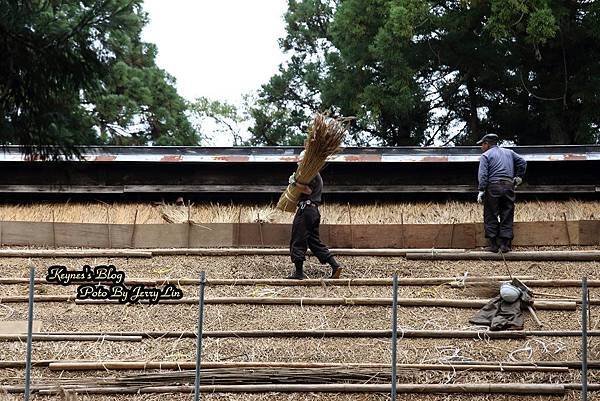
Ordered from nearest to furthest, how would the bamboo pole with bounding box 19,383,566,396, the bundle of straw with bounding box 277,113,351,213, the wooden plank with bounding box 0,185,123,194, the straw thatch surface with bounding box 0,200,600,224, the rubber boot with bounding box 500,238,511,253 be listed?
1. the bamboo pole with bounding box 19,383,566,396
2. the bundle of straw with bounding box 277,113,351,213
3. the rubber boot with bounding box 500,238,511,253
4. the straw thatch surface with bounding box 0,200,600,224
5. the wooden plank with bounding box 0,185,123,194

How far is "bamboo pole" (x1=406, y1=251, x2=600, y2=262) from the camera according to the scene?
11.8m

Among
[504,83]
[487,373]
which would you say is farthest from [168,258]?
[504,83]

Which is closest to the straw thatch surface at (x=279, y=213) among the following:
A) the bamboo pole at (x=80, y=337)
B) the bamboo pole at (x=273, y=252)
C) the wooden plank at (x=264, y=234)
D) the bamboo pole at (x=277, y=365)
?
the wooden plank at (x=264, y=234)

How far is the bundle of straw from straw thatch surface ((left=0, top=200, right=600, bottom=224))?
202cm

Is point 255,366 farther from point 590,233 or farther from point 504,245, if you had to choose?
point 590,233

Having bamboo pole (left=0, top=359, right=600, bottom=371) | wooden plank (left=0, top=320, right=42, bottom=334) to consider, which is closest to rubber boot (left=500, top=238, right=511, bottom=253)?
bamboo pole (left=0, top=359, right=600, bottom=371)

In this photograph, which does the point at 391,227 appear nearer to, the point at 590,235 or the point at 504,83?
the point at 590,235

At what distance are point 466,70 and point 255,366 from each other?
12.7 metres

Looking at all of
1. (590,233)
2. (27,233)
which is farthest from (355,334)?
(27,233)

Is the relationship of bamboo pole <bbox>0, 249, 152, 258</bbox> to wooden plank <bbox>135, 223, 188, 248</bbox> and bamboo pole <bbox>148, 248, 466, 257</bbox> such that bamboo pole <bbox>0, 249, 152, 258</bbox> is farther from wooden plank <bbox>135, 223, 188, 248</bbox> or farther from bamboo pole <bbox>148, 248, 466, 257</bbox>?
wooden plank <bbox>135, 223, 188, 248</bbox>

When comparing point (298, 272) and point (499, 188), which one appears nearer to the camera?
point (298, 272)

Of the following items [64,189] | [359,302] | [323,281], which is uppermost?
[64,189]

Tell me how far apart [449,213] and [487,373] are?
192 inches

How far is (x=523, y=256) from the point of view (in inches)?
471
